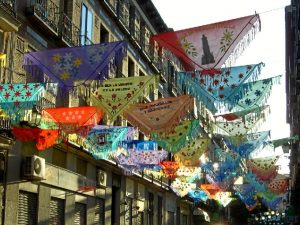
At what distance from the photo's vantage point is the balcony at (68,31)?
1898 cm

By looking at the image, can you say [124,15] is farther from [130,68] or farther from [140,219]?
[140,219]

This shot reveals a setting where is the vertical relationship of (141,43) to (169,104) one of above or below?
above

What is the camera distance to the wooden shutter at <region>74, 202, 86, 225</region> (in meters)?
20.1

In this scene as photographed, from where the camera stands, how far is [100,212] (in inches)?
903

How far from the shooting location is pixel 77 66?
36.7 ft

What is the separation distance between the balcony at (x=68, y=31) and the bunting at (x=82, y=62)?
24.3 feet

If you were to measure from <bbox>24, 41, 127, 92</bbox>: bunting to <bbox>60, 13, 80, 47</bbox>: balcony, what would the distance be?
24.3 feet

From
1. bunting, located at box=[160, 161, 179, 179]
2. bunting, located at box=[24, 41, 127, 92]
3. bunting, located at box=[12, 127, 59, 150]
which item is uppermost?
bunting, located at box=[24, 41, 127, 92]

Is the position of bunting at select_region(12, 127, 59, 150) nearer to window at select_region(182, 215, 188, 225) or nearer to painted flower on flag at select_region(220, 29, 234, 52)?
Answer: painted flower on flag at select_region(220, 29, 234, 52)

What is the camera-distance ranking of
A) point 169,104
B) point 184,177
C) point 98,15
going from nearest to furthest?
point 169,104 → point 98,15 → point 184,177

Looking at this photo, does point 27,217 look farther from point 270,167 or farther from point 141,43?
point 141,43

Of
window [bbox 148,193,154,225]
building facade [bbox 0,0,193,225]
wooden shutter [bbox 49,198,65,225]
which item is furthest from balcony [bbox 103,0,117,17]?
window [bbox 148,193,154,225]

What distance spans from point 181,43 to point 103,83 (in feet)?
8.40

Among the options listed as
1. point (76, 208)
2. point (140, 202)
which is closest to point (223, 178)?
point (140, 202)
